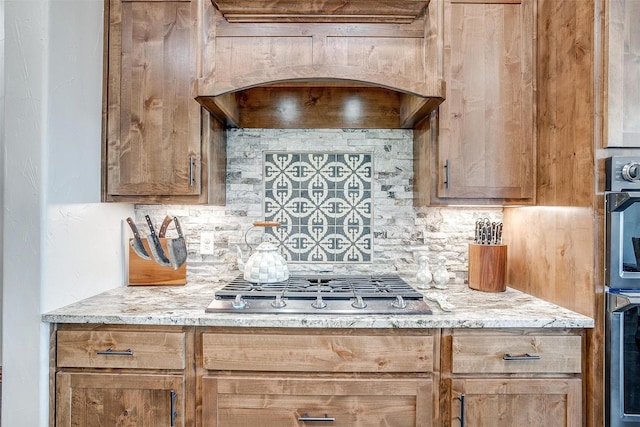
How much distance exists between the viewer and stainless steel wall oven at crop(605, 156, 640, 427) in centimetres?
141

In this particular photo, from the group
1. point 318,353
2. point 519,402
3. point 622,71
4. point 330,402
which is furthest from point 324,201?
point 622,71

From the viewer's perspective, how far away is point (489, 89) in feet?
5.93

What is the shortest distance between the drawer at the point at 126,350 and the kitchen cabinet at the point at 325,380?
143 millimetres

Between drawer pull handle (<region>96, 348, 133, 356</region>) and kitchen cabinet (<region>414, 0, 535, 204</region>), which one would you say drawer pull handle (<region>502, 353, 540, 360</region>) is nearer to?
kitchen cabinet (<region>414, 0, 535, 204</region>)

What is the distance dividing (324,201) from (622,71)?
1419 mm

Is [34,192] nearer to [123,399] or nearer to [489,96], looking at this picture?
[123,399]

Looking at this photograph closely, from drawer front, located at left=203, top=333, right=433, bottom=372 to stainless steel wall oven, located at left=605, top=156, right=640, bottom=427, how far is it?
0.65 meters

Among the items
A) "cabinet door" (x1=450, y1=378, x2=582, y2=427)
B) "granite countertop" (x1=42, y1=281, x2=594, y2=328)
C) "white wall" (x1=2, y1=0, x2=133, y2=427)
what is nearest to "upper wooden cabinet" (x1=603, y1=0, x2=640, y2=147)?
"granite countertop" (x1=42, y1=281, x2=594, y2=328)

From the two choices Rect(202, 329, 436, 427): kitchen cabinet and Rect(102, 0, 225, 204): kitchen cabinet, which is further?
Rect(102, 0, 225, 204): kitchen cabinet

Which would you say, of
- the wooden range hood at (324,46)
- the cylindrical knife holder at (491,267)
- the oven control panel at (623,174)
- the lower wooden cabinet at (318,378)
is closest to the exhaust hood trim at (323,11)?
the wooden range hood at (324,46)

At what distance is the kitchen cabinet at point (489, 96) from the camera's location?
5.92 ft

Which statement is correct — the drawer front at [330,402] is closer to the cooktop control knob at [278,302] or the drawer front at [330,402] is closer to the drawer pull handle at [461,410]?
the drawer pull handle at [461,410]

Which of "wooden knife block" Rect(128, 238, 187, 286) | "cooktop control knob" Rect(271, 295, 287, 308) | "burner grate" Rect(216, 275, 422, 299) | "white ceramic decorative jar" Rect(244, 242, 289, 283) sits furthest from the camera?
"wooden knife block" Rect(128, 238, 187, 286)

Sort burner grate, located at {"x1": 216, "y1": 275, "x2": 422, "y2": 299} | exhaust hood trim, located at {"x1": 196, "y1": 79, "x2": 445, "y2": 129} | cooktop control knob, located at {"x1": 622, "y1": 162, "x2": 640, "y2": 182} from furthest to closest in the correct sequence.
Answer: exhaust hood trim, located at {"x1": 196, "y1": 79, "x2": 445, "y2": 129}, burner grate, located at {"x1": 216, "y1": 275, "x2": 422, "y2": 299}, cooktop control knob, located at {"x1": 622, "y1": 162, "x2": 640, "y2": 182}
